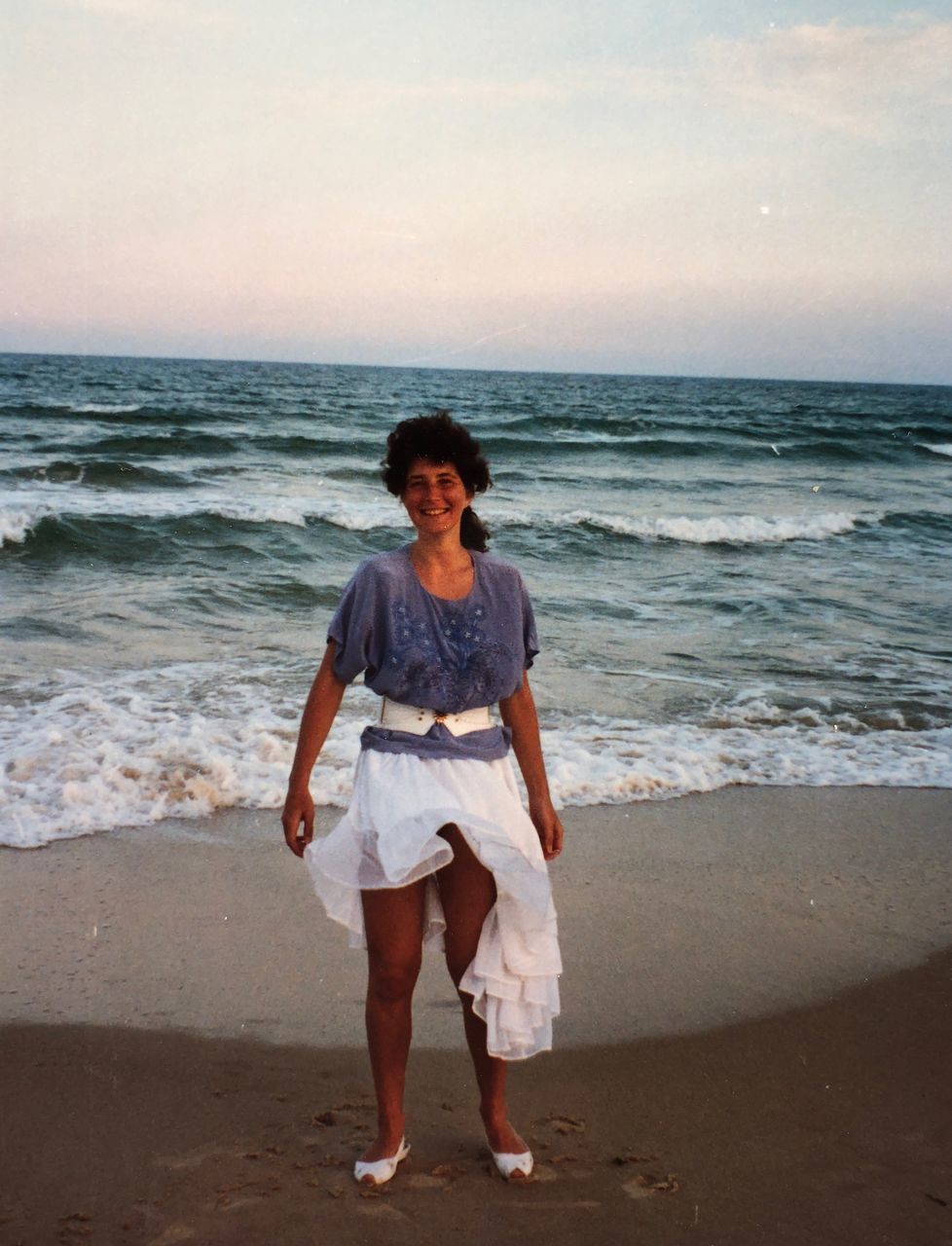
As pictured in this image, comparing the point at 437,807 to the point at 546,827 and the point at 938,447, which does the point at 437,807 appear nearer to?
the point at 546,827

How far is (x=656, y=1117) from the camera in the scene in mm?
2701

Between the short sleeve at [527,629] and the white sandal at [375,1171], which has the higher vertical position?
the short sleeve at [527,629]

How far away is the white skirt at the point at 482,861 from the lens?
2.26 m

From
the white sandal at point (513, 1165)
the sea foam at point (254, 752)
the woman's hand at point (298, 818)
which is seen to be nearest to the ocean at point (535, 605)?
the sea foam at point (254, 752)

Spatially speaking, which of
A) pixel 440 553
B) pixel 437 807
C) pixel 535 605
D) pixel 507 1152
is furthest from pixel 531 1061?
pixel 535 605

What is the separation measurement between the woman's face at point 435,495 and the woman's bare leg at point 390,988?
81cm

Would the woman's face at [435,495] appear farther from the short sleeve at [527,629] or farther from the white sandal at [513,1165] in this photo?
the white sandal at [513,1165]

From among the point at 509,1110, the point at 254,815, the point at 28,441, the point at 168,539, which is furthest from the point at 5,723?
the point at 28,441

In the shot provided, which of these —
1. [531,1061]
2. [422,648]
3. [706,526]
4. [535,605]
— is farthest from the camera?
[706,526]

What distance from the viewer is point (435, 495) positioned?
2467 millimetres

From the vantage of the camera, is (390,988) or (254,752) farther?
(254,752)

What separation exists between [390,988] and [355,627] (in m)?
0.79

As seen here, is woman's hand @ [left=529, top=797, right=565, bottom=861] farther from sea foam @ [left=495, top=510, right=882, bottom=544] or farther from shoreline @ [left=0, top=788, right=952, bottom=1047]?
sea foam @ [left=495, top=510, right=882, bottom=544]

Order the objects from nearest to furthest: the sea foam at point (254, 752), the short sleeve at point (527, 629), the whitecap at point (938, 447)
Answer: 1. the short sleeve at point (527, 629)
2. the sea foam at point (254, 752)
3. the whitecap at point (938, 447)
